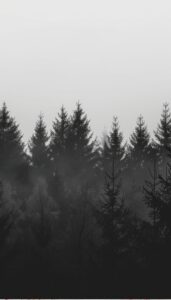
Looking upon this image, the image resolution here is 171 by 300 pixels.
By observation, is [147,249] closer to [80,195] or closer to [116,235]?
[116,235]

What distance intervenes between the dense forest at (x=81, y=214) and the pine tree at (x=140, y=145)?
133mm

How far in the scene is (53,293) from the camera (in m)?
37.6

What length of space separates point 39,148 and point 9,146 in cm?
491

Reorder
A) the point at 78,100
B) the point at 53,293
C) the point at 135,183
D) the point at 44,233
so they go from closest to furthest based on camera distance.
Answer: the point at 53,293
the point at 44,233
the point at 135,183
the point at 78,100

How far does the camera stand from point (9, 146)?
5753 centimetres

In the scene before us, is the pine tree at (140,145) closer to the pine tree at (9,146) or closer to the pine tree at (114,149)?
the pine tree at (114,149)

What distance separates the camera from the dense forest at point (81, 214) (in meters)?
23.0

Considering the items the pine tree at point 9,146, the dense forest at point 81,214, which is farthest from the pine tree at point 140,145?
the pine tree at point 9,146

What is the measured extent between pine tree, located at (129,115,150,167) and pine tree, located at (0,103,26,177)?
46.9 ft

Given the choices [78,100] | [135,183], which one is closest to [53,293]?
[135,183]

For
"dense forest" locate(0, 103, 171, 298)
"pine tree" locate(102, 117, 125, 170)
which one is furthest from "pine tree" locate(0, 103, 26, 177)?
"pine tree" locate(102, 117, 125, 170)

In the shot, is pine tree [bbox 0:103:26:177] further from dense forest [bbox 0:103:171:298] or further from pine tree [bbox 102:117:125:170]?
pine tree [bbox 102:117:125:170]

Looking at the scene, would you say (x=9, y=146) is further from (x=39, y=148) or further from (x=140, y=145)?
(x=140, y=145)

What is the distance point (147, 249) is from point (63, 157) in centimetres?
3965
